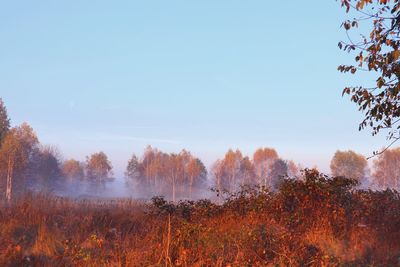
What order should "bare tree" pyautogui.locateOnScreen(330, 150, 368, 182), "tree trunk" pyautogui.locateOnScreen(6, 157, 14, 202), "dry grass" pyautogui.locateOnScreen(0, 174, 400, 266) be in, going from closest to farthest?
"dry grass" pyautogui.locateOnScreen(0, 174, 400, 266) → "tree trunk" pyautogui.locateOnScreen(6, 157, 14, 202) → "bare tree" pyautogui.locateOnScreen(330, 150, 368, 182)

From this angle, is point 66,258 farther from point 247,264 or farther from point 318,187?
point 318,187

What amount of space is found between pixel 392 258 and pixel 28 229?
26.1 feet

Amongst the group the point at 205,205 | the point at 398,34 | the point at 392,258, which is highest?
the point at 398,34

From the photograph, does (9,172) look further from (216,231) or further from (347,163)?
(347,163)

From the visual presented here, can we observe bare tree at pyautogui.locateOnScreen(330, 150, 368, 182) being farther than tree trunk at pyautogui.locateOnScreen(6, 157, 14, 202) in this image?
Yes

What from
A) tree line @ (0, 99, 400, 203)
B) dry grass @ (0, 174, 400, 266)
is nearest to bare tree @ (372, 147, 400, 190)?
tree line @ (0, 99, 400, 203)

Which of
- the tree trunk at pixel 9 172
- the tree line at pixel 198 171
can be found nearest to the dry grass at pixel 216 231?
the tree trunk at pixel 9 172

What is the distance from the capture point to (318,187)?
11586mm

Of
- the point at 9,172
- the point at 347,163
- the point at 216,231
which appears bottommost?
the point at 216,231

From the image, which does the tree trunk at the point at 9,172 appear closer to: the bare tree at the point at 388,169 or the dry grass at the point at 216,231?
the dry grass at the point at 216,231

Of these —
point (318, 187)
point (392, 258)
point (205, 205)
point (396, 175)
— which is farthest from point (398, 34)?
point (396, 175)

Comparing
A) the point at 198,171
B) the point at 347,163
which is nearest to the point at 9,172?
the point at 198,171

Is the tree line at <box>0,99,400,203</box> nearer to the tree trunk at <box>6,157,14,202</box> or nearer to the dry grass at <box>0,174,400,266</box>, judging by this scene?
the tree trunk at <box>6,157,14,202</box>

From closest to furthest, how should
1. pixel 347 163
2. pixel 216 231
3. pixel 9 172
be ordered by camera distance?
pixel 216 231 < pixel 9 172 < pixel 347 163
